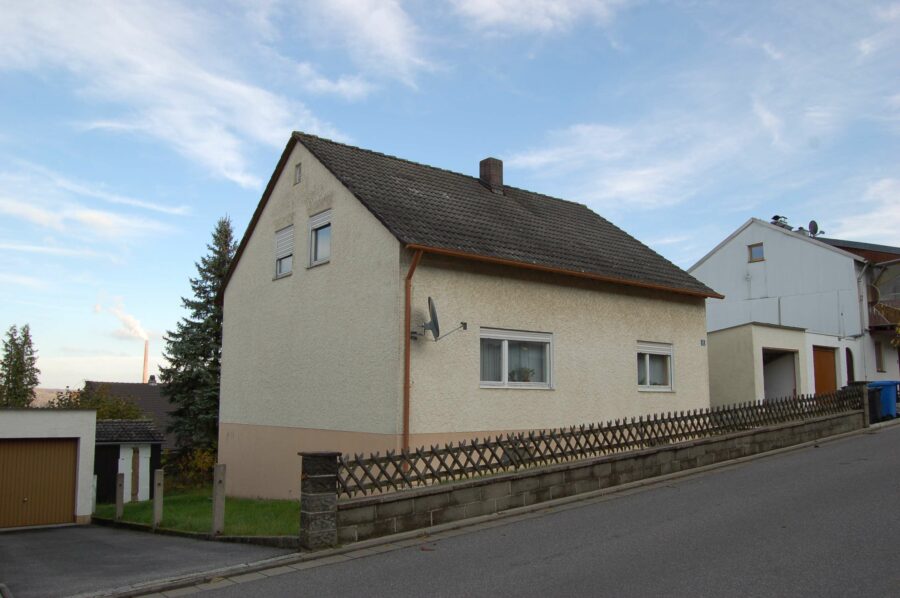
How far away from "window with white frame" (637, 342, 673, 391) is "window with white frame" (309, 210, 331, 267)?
25.2 feet

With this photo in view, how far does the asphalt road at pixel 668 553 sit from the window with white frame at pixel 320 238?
801cm

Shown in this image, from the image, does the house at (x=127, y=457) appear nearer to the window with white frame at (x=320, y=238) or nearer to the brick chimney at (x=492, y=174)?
the window with white frame at (x=320, y=238)

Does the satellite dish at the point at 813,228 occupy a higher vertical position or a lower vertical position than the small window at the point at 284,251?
higher

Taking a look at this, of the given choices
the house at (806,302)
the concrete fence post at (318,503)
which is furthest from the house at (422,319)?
the house at (806,302)

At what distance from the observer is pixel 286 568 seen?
8461 mm

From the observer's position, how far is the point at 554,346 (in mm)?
15312

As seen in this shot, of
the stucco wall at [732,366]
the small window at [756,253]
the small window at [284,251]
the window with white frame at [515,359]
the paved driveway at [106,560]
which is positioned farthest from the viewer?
the small window at [756,253]

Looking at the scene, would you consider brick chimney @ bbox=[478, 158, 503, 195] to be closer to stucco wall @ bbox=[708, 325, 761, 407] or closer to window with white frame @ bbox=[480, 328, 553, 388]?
window with white frame @ bbox=[480, 328, 553, 388]

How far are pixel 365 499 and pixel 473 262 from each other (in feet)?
19.9

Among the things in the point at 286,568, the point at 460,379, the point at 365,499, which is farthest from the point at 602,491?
the point at 286,568

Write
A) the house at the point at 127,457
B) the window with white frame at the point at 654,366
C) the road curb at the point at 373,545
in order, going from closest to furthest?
the road curb at the point at 373,545 < the window with white frame at the point at 654,366 < the house at the point at 127,457

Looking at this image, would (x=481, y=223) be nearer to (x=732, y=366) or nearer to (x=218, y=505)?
(x=218, y=505)

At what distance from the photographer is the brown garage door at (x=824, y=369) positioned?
79.5 ft

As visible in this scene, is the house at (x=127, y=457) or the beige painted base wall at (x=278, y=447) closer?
the beige painted base wall at (x=278, y=447)
